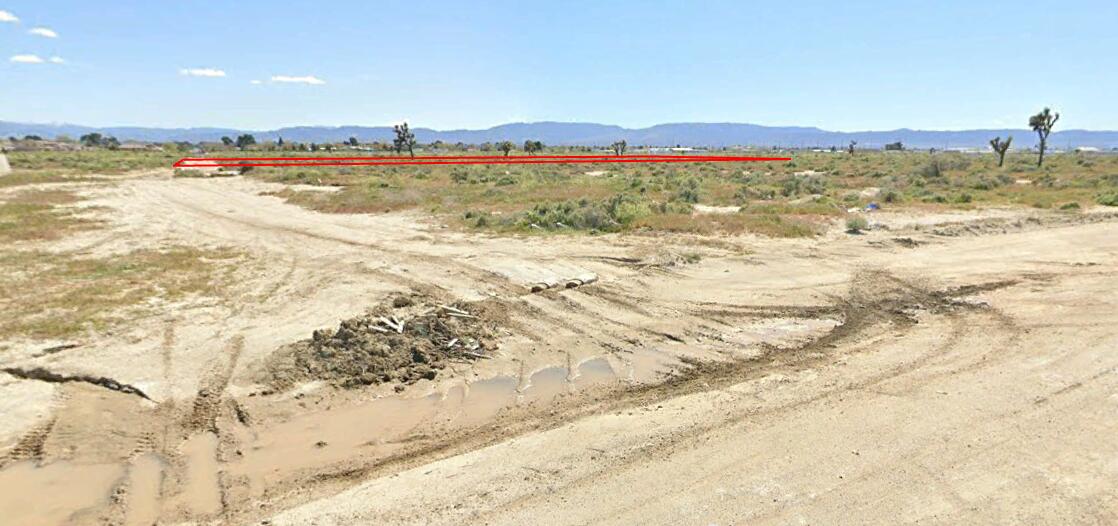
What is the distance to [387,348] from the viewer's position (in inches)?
363

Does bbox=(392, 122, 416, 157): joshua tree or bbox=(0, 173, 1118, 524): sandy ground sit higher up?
bbox=(392, 122, 416, 157): joshua tree

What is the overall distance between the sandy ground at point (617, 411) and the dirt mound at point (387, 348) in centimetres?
27

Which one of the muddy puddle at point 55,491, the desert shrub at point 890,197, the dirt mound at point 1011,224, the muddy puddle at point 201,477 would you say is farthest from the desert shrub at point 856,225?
the muddy puddle at point 55,491

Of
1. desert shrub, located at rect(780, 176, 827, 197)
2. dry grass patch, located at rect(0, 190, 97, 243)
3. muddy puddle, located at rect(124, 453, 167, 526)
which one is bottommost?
muddy puddle, located at rect(124, 453, 167, 526)

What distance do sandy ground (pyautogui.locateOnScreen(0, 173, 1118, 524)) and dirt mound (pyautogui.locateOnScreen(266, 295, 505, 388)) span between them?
0.88 ft

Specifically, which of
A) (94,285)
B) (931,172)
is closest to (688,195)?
(94,285)

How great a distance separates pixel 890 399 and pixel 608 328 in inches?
184

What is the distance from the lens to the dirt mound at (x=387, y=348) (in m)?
8.57

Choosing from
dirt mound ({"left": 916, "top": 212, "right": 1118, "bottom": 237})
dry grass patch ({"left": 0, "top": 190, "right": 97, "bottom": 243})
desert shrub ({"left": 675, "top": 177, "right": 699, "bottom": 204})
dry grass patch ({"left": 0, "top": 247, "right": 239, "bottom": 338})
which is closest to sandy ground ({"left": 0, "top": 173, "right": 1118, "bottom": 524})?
dry grass patch ({"left": 0, "top": 247, "right": 239, "bottom": 338})

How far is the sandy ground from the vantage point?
18.6 feet

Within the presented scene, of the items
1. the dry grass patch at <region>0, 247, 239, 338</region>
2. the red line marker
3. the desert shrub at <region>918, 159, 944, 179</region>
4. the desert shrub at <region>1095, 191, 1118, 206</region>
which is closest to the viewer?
the dry grass patch at <region>0, 247, 239, 338</region>

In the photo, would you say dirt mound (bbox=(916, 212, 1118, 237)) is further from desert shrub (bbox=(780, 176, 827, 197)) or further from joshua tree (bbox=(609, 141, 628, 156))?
joshua tree (bbox=(609, 141, 628, 156))

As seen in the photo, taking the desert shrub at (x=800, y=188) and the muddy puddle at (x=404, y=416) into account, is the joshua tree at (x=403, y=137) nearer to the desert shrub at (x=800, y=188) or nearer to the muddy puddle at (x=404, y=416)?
the desert shrub at (x=800, y=188)

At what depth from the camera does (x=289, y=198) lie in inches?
1222
